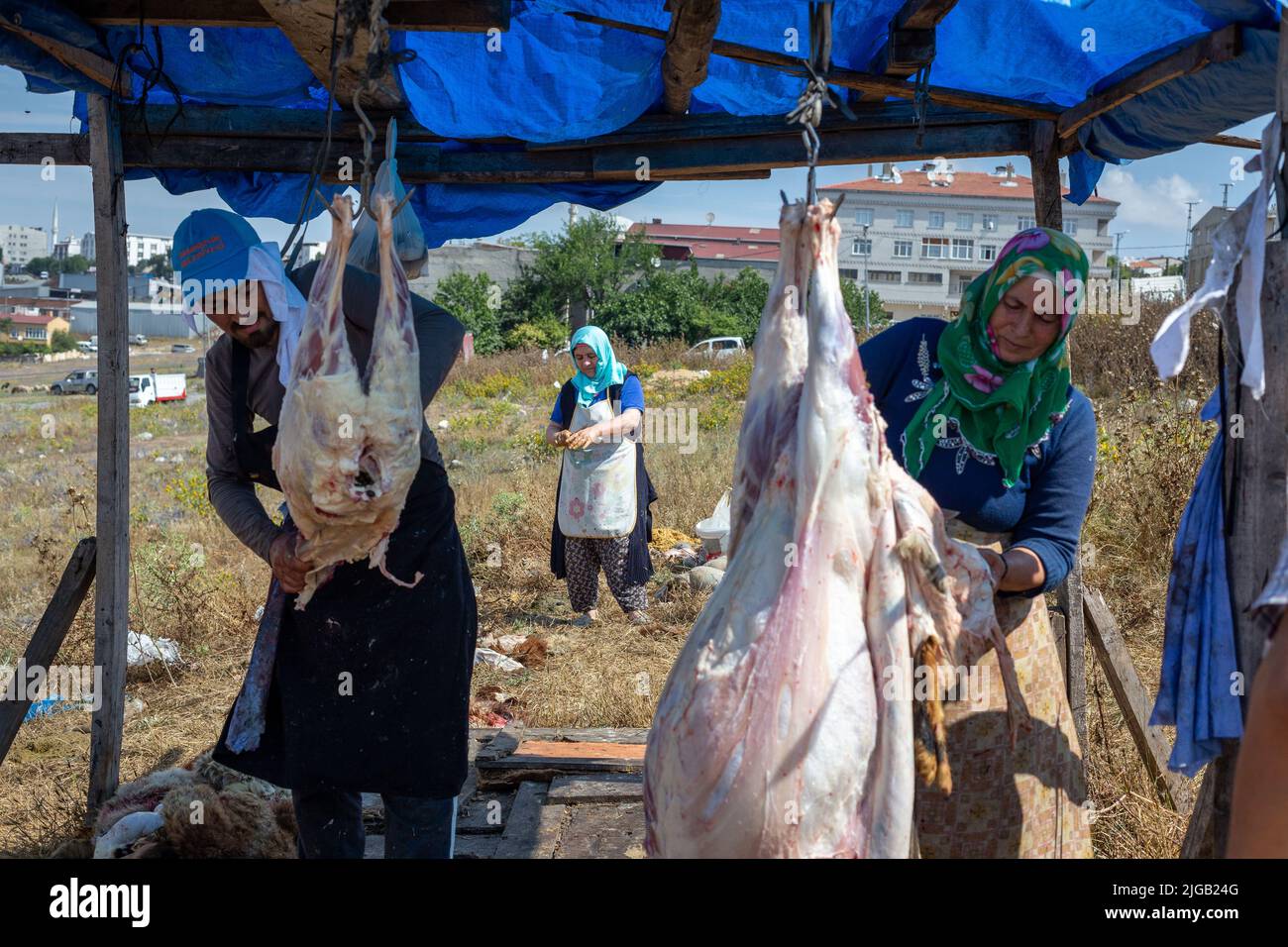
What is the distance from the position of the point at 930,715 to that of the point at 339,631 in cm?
154

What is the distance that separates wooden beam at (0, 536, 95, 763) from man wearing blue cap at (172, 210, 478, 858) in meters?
1.54

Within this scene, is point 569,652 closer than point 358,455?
No

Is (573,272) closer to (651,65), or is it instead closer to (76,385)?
(76,385)

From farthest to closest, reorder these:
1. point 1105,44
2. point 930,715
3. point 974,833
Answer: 1. point 1105,44
2. point 974,833
3. point 930,715

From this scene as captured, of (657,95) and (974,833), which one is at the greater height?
(657,95)

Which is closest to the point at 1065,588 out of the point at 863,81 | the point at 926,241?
the point at 863,81

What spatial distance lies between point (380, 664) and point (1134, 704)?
2837 mm

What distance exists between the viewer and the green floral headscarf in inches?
92.1

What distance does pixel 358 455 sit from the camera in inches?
83.3

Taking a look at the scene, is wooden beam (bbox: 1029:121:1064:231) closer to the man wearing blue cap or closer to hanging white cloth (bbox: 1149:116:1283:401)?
hanging white cloth (bbox: 1149:116:1283:401)

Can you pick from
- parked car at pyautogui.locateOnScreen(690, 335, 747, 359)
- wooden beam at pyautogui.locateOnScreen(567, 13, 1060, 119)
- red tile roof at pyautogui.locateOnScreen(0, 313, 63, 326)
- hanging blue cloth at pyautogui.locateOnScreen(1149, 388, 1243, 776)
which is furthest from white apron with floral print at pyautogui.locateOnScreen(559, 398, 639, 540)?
red tile roof at pyautogui.locateOnScreen(0, 313, 63, 326)

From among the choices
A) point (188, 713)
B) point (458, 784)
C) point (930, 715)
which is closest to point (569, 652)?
point (188, 713)

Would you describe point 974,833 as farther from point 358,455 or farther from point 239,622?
point 239,622

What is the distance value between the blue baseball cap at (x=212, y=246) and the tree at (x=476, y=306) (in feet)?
105
